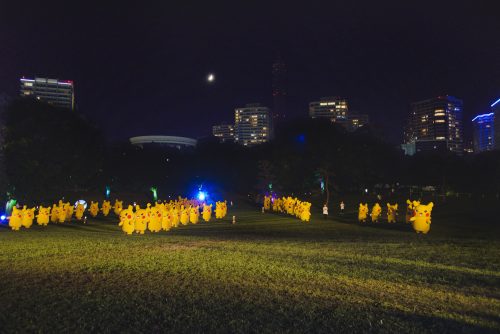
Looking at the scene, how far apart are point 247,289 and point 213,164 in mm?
81098

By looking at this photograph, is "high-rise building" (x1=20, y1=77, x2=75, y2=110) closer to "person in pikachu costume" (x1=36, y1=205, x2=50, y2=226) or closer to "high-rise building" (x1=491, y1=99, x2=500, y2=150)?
"person in pikachu costume" (x1=36, y1=205, x2=50, y2=226)

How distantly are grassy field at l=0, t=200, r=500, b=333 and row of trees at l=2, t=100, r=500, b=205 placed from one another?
24.8 meters

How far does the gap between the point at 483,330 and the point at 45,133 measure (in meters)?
40.5

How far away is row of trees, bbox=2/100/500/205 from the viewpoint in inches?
1542

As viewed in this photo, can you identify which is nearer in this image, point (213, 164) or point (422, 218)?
point (422, 218)

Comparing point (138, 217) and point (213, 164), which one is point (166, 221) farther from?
point (213, 164)

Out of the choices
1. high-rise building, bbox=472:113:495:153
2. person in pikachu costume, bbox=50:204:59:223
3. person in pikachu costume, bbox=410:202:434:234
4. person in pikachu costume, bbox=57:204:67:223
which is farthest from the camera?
high-rise building, bbox=472:113:495:153

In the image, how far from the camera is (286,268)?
12492 millimetres

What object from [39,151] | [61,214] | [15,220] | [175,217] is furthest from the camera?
[39,151]

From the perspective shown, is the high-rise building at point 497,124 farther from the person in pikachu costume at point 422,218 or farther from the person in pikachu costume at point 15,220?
the person in pikachu costume at point 15,220

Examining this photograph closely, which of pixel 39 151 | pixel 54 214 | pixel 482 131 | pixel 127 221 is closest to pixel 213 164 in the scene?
pixel 39 151

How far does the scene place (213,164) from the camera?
90.6m

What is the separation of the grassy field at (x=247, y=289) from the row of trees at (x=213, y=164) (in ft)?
81.3

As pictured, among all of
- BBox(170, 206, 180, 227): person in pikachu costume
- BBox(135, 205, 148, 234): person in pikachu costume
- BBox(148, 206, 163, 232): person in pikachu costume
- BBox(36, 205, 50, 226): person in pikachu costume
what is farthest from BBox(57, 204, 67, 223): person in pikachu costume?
BBox(135, 205, 148, 234): person in pikachu costume
